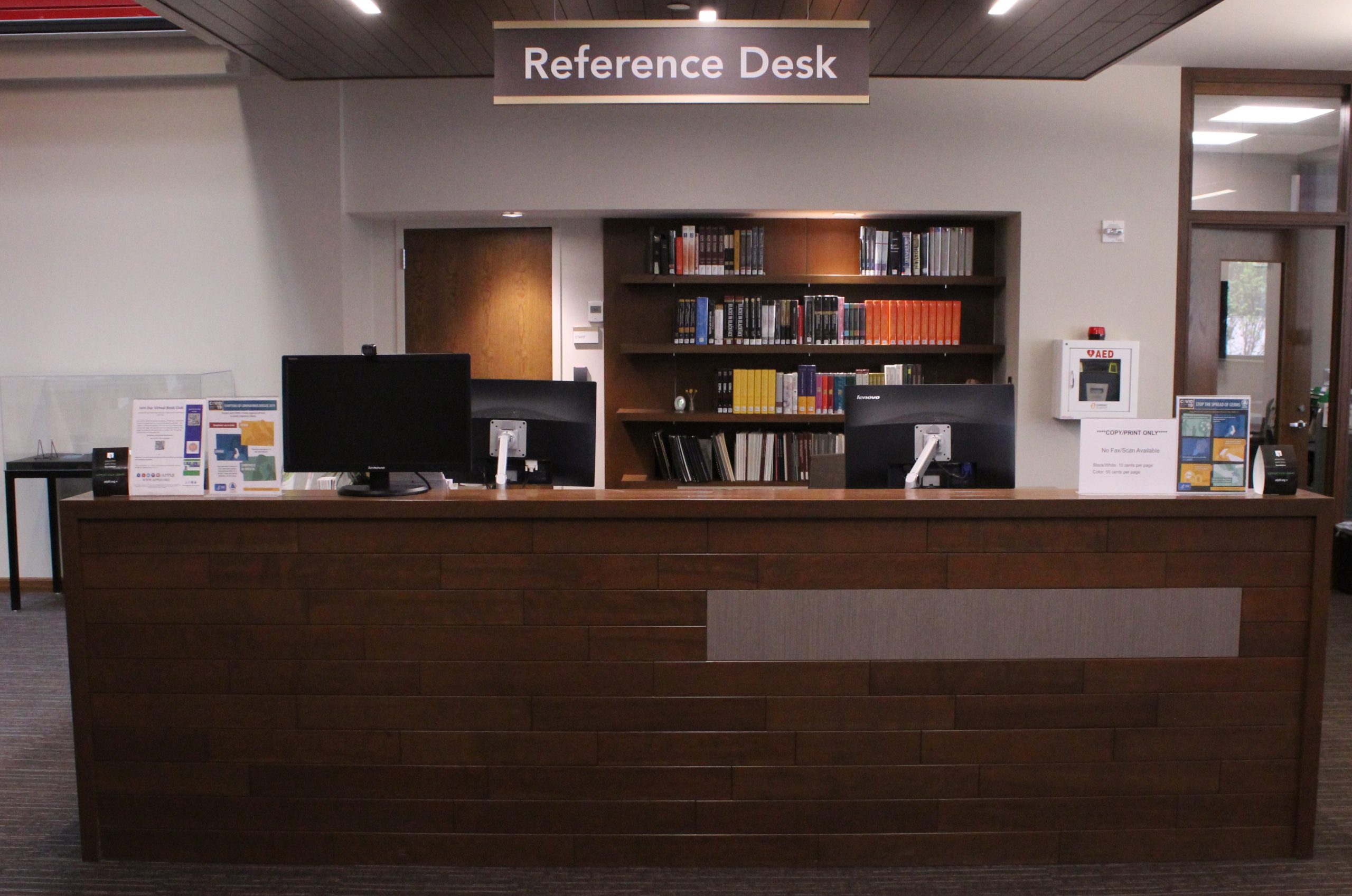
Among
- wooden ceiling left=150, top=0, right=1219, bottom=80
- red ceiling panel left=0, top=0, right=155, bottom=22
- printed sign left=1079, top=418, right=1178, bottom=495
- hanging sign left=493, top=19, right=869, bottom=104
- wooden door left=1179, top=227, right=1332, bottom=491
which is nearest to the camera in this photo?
printed sign left=1079, top=418, right=1178, bottom=495

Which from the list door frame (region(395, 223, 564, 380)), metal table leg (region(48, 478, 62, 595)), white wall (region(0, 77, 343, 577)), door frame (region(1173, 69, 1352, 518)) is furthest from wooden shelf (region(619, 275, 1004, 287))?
metal table leg (region(48, 478, 62, 595))

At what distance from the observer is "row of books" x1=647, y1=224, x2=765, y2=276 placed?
5922mm

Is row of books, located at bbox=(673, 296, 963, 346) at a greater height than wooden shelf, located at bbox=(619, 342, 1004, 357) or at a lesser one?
greater

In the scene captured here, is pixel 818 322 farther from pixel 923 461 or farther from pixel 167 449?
pixel 167 449

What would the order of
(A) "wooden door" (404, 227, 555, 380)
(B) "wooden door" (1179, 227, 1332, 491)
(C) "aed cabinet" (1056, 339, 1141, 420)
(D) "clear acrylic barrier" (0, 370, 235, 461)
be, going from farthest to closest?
(A) "wooden door" (404, 227, 555, 380), (B) "wooden door" (1179, 227, 1332, 491), (D) "clear acrylic barrier" (0, 370, 235, 461), (C) "aed cabinet" (1056, 339, 1141, 420)

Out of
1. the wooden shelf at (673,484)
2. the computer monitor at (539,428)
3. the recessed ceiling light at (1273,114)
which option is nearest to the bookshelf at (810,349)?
the wooden shelf at (673,484)

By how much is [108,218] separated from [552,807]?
479 cm

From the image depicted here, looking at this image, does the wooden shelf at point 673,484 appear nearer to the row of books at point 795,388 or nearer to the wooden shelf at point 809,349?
the row of books at point 795,388

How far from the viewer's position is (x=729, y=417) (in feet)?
19.6

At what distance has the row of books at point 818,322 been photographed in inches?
233

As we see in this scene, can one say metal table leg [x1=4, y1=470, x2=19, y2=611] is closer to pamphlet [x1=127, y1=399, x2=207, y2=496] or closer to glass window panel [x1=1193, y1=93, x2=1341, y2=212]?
pamphlet [x1=127, y1=399, x2=207, y2=496]

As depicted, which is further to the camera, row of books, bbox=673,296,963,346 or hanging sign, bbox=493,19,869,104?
row of books, bbox=673,296,963,346

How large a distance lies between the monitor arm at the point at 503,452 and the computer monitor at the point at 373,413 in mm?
391

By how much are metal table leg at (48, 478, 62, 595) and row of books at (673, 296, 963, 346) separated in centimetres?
364
